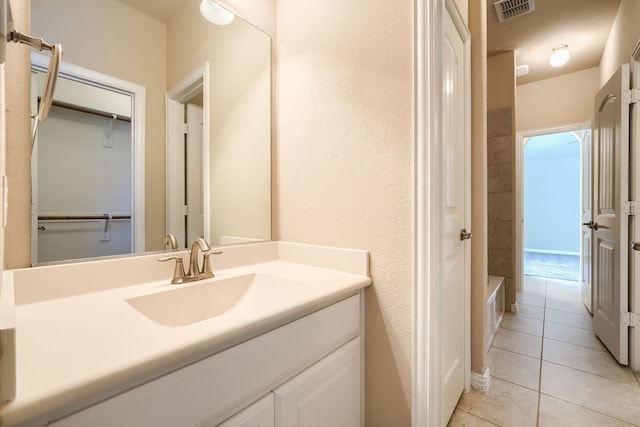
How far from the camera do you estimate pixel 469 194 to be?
155 centimetres

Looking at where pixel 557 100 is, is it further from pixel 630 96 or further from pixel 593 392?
pixel 593 392

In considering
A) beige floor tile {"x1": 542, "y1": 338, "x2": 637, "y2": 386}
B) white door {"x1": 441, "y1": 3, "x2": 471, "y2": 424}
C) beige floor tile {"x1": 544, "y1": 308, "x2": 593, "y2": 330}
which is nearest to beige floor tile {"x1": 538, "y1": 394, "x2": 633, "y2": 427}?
white door {"x1": 441, "y1": 3, "x2": 471, "y2": 424}

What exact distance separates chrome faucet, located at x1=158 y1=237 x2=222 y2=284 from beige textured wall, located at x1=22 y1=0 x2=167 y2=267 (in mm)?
135

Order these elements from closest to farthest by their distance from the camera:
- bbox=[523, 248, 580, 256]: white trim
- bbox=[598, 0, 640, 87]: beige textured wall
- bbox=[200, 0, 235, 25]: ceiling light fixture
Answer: bbox=[200, 0, 235, 25]: ceiling light fixture
bbox=[598, 0, 640, 87]: beige textured wall
bbox=[523, 248, 580, 256]: white trim

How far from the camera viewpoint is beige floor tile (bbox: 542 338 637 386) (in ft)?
5.55

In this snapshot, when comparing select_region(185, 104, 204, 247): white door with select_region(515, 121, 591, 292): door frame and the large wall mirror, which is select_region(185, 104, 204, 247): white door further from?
select_region(515, 121, 591, 292): door frame

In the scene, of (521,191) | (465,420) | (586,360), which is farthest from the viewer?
(521,191)

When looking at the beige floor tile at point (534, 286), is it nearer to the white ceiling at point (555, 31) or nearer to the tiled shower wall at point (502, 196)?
the tiled shower wall at point (502, 196)

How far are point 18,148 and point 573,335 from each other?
3413 mm

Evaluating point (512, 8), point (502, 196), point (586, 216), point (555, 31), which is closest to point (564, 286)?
point (586, 216)

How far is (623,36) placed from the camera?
2211 millimetres

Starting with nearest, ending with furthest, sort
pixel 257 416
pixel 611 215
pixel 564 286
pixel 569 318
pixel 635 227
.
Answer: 1. pixel 257 416
2. pixel 635 227
3. pixel 611 215
4. pixel 569 318
5. pixel 564 286

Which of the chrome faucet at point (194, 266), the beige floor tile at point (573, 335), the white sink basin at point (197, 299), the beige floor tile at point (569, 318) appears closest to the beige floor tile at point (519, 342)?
the beige floor tile at point (573, 335)

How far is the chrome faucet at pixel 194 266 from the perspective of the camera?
102 centimetres
